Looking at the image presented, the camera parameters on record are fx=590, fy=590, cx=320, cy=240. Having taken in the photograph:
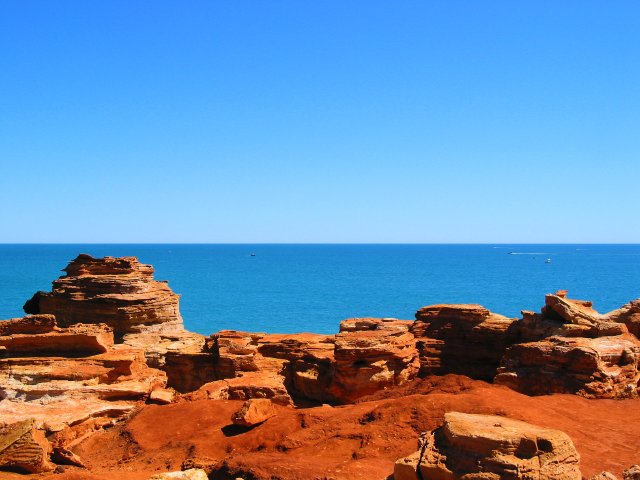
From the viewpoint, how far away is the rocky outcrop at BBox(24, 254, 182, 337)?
2845cm

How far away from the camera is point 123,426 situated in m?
14.7

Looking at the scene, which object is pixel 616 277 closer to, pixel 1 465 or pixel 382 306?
pixel 382 306

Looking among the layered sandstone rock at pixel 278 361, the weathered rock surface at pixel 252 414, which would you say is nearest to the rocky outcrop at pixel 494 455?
the weathered rock surface at pixel 252 414

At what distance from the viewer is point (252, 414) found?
13602mm

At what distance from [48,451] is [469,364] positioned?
14274 millimetres

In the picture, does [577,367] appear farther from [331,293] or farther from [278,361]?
[331,293]

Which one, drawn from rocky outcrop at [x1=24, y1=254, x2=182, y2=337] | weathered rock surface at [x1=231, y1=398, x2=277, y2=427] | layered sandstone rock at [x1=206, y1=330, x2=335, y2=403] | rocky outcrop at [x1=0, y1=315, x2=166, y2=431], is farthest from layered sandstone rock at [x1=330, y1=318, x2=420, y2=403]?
rocky outcrop at [x1=24, y1=254, x2=182, y2=337]

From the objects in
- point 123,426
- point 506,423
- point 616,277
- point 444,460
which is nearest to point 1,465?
point 123,426

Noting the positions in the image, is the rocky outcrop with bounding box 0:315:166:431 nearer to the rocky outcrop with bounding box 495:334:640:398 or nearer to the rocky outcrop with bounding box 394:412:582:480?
the rocky outcrop with bounding box 394:412:582:480

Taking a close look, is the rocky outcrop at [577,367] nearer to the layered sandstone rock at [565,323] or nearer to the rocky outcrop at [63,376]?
the layered sandstone rock at [565,323]

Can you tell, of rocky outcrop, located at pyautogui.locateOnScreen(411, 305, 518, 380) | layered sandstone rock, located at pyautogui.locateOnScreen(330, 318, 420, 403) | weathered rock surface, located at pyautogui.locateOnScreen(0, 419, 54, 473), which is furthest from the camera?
rocky outcrop, located at pyautogui.locateOnScreen(411, 305, 518, 380)

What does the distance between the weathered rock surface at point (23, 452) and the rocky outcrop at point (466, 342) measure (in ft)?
42.7

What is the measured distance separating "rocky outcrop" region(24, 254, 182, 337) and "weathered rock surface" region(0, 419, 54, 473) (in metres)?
16.7

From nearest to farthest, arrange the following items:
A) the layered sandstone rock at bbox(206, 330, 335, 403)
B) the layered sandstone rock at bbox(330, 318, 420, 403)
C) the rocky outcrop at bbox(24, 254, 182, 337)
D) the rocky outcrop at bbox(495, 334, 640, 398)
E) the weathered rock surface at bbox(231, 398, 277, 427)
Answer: the weathered rock surface at bbox(231, 398, 277, 427) → the rocky outcrop at bbox(495, 334, 640, 398) → the layered sandstone rock at bbox(330, 318, 420, 403) → the layered sandstone rock at bbox(206, 330, 335, 403) → the rocky outcrop at bbox(24, 254, 182, 337)
